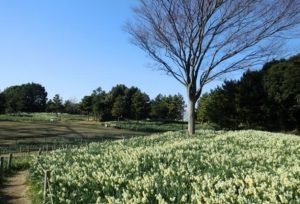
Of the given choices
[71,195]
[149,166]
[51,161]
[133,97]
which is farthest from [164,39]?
[133,97]

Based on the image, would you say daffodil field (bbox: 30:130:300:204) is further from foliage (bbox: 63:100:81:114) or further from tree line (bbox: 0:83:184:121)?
foliage (bbox: 63:100:81:114)

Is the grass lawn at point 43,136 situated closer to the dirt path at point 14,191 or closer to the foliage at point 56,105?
the dirt path at point 14,191

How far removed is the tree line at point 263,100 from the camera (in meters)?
47.4

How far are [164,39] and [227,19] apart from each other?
4.39 metres

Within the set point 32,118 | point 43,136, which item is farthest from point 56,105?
point 43,136

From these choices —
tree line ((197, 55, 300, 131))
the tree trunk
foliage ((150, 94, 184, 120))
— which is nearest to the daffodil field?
the tree trunk

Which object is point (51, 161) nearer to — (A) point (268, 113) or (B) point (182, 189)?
(B) point (182, 189)

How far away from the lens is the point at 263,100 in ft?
165

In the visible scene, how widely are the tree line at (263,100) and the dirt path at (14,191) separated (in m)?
33.1

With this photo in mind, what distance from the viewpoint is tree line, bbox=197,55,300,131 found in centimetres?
4738

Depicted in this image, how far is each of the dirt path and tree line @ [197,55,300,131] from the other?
3308 cm

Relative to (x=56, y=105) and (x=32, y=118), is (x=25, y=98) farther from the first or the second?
(x=32, y=118)

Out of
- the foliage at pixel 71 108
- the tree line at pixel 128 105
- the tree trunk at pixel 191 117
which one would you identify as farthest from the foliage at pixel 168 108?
the tree trunk at pixel 191 117

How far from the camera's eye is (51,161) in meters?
17.9
